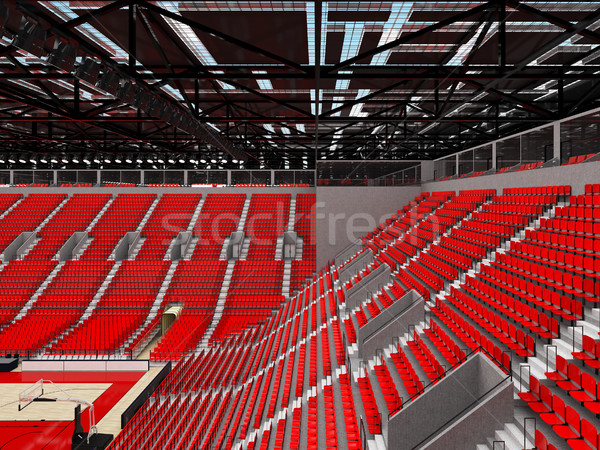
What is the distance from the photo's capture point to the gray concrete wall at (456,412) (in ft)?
17.5

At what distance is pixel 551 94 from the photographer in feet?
48.5

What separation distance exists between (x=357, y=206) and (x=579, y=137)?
12.1m

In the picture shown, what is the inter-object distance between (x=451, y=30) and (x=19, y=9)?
292 inches

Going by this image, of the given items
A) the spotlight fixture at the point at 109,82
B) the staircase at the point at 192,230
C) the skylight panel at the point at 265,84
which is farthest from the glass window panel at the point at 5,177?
the spotlight fixture at the point at 109,82

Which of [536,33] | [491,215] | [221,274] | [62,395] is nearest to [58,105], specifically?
[62,395]

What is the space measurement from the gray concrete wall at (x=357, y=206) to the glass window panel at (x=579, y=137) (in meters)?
10.8

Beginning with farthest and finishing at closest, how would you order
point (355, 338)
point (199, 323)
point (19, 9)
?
point (199, 323) → point (355, 338) → point (19, 9)

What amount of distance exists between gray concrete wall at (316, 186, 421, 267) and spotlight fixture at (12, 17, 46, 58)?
55.3 ft

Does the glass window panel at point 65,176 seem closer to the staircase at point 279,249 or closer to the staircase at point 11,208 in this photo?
Answer: the staircase at point 11,208

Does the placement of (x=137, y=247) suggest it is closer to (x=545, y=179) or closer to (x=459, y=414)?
(x=545, y=179)

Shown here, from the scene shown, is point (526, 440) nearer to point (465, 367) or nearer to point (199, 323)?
point (465, 367)

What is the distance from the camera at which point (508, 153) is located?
14859 millimetres

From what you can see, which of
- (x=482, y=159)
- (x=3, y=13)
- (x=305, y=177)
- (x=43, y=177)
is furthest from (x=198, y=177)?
(x=3, y=13)

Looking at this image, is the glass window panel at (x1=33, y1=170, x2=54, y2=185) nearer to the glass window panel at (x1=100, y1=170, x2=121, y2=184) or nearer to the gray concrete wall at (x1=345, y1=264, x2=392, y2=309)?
the glass window panel at (x1=100, y1=170, x2=121, y2=184)
